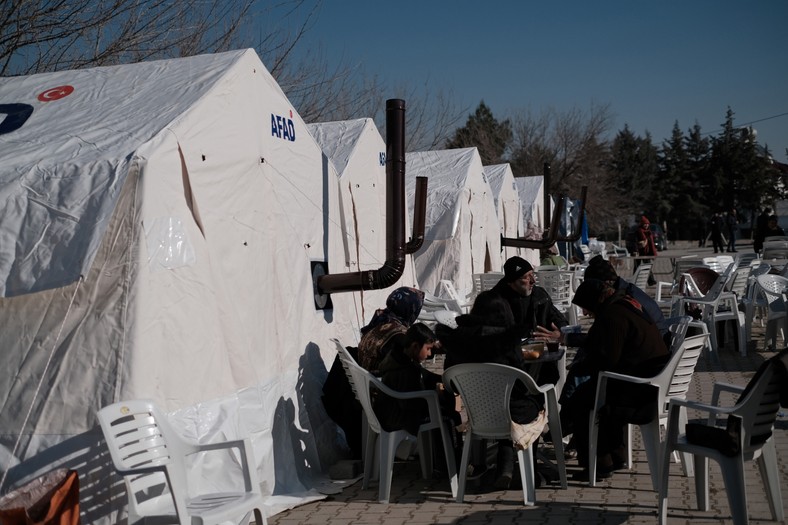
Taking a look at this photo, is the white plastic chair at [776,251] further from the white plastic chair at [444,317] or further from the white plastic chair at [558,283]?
the white plastic chair at [444,317]

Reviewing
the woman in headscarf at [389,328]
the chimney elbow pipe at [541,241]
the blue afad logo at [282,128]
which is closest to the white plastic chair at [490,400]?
the woman in headscarf at [389,328]

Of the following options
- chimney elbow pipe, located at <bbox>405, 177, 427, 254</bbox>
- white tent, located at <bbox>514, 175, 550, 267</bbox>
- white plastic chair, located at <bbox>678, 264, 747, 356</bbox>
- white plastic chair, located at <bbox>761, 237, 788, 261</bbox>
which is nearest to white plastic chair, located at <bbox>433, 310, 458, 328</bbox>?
chimney elbow pipe, located at <bbox>405, 177, 427, 254</bbox>

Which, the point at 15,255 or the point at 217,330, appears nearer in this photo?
A: the point at 15,255

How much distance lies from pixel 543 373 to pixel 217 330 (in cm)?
274

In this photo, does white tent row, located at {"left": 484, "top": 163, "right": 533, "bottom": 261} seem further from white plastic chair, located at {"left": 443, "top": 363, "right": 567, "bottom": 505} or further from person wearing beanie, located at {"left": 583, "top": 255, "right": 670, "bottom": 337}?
white plastic chair, located at {"left": 443, "top": 363, "right": 567, "bottom": 505}

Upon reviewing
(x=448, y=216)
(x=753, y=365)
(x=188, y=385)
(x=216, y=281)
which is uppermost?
(x=448, y=216)

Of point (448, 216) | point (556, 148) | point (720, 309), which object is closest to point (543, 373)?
point (720, 309)

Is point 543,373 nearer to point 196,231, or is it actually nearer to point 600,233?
point 196,231

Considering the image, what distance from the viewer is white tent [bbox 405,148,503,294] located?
15352mm

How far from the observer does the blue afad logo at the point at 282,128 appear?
6.95m

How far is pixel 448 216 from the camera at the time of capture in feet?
50.8

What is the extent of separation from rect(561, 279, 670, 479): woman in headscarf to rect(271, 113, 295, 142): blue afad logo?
2762 mm

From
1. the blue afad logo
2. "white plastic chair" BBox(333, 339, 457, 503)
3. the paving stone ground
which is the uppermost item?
the blue afad logo

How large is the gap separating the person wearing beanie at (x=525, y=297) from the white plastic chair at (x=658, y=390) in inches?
41.9
